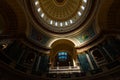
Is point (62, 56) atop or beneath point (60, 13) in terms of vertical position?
beneath

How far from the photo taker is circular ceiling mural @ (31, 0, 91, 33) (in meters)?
21.4

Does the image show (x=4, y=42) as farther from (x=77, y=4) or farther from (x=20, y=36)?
(x=77, y=4)

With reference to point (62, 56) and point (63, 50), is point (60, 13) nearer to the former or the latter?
point (63, 50)

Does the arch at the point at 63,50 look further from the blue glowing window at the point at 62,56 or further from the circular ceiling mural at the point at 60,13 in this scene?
the circular ceiling mural at the point at 60,13

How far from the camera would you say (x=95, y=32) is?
18.2 meters

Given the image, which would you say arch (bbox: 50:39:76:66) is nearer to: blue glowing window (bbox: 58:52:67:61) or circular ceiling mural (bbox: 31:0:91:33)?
blue glowing window (bbox: 58:52:67:61)

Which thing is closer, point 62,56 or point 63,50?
point 62,56

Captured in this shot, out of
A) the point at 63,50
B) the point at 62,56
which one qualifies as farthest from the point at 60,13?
the point at 62,56

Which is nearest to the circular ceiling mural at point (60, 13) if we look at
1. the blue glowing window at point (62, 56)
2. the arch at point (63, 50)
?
the arch at point (63, 50)

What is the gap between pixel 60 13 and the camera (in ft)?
83.3

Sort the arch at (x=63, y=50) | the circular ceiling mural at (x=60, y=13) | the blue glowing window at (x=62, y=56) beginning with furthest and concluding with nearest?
1. the circular ceiling mural at (x=60, y=13)
2. the blue glowing window at (x=62, y=56)
3. the arch at (x=63, y=50)

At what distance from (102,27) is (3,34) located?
1203 centimetres

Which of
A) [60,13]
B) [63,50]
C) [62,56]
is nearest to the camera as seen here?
[62,56]

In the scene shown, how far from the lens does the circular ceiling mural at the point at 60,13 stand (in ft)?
70.2
